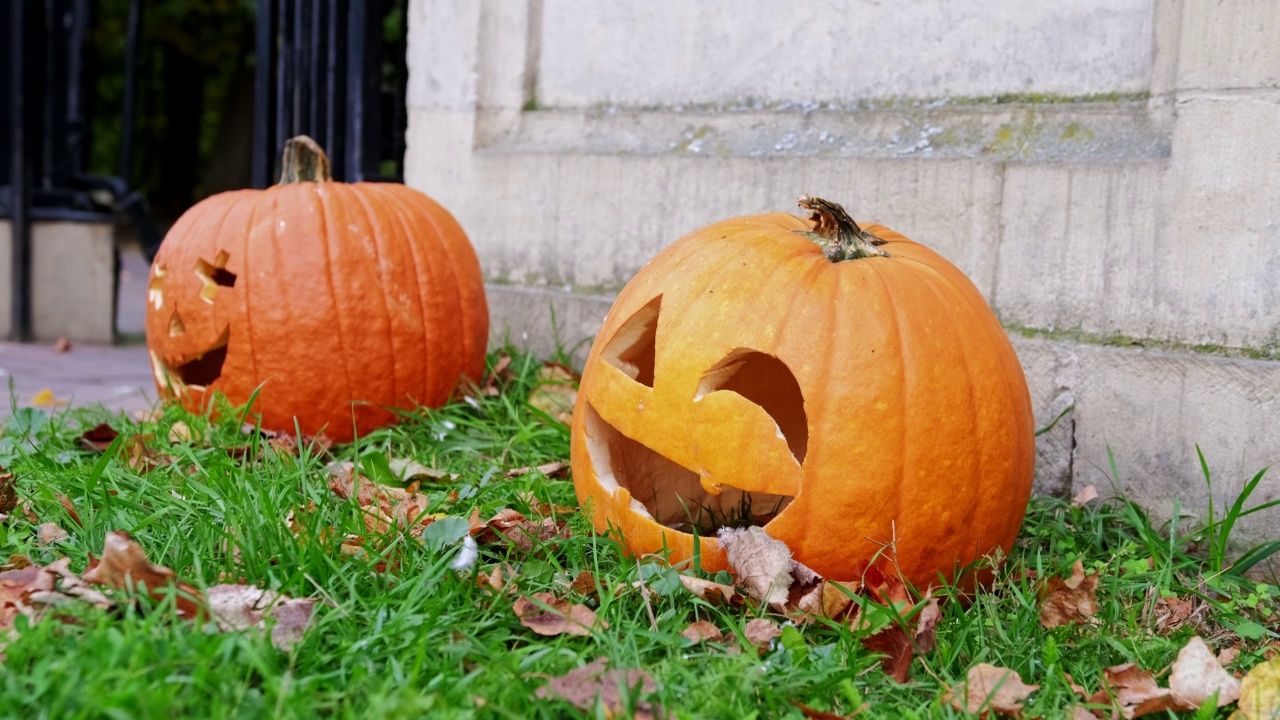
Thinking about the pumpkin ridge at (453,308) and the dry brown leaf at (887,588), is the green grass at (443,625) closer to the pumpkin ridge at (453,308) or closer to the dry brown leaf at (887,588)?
the dry brown leaf at (887,588)

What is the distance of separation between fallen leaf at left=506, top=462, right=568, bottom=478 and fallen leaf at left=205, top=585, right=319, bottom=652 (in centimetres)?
91

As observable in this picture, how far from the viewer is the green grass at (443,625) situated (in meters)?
1.38

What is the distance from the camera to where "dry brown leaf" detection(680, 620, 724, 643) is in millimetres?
1725

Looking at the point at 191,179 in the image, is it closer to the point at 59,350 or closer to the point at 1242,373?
the point at 59,350

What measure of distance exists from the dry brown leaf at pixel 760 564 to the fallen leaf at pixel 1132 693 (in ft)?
1.69

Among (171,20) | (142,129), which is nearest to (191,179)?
(142,129)

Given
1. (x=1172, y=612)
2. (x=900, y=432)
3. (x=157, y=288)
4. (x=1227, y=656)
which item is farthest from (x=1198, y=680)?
(x=157, y=288)

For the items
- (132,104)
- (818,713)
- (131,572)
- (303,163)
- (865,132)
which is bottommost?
(818,713)

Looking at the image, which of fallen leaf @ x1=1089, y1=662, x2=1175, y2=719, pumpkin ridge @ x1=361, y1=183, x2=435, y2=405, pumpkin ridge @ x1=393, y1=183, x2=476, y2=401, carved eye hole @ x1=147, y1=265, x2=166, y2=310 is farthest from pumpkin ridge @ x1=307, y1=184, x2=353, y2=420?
fallen leaf @ x1=1089, y1=662, x2=1175, y2=719

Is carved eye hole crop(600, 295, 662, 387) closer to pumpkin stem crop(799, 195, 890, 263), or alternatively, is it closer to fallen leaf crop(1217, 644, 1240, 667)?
pumpkin stem crop(799, 195, 890, 263)

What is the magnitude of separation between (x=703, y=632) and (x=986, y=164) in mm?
1523

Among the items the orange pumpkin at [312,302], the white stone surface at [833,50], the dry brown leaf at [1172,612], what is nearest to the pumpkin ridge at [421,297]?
the orange pumpkin at [312,302]

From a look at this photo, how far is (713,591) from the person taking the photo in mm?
1838

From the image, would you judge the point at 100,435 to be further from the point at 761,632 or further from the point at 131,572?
the point at 761,632
